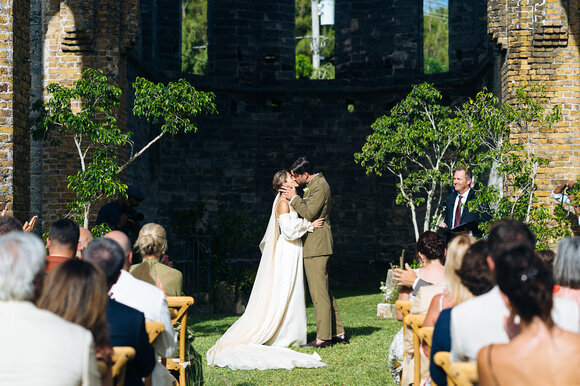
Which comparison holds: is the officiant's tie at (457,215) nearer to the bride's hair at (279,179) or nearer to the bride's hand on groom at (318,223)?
the bride's hand on groom at (318,223)

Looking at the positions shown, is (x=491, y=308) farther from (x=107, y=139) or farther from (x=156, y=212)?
(x=156, y=212)

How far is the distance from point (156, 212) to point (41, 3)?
6.05m

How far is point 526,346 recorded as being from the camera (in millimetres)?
2617

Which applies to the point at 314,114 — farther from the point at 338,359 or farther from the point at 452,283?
the point at 452,283

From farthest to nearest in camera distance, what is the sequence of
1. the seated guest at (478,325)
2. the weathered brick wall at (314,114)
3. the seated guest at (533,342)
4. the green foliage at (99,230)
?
1. the weathered brick wall at (314,114)
2. the green foliage at (99,230)
3. the seated guest at (478,325)
4. the seated guest at (533,342)

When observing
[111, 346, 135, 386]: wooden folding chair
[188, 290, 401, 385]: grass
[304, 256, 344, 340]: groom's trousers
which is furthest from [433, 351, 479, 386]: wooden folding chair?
[304, 256, 344, 340]: groom's trousers

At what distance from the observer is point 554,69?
10.8 metres

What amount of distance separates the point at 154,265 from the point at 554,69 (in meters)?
7.68

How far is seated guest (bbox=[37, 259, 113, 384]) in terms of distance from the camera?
2754 millimetres

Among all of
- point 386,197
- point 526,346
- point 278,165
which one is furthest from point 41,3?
point 526,346

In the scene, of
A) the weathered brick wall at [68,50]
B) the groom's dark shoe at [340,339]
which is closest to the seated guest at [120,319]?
the groom's dark shoe at [340,339]

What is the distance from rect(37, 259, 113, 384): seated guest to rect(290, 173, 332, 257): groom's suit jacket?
549 centimetres

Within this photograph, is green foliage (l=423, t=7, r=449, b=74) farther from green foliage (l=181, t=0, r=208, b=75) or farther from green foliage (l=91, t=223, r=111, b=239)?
green foliage (l=91, t=223, r=111, b=239)

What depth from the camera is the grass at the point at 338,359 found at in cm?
645
